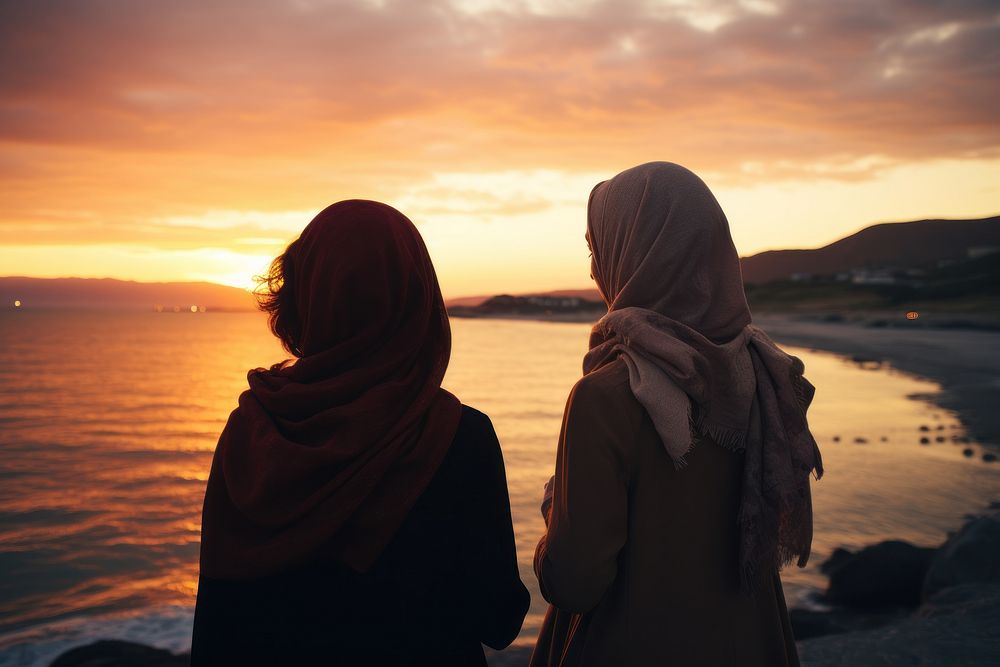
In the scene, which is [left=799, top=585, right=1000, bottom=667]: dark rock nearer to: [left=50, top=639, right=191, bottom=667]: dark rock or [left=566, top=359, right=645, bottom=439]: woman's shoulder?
[left=566, top=359, right=645, bottom=439]: woman's shoulder

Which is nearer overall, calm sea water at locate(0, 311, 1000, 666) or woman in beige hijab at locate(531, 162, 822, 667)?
woman in beige hijab at locate(531, 162, 822, 667)

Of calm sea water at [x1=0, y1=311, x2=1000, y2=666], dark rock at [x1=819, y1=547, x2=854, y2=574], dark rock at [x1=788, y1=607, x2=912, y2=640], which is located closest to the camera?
dark rock at [x1=788, y1=607, x2=912, y2=640]

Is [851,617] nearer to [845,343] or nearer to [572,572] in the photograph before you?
[572,572]

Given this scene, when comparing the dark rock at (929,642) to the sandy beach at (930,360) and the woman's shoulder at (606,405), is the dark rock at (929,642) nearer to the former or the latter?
the sandy beach at (930,360)

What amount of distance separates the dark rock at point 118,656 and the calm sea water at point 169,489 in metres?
0.31

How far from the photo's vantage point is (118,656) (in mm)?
5863

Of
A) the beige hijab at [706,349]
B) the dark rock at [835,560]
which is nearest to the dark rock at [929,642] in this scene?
the dark rock at [835,560]

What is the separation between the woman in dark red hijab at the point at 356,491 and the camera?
1.53 metres

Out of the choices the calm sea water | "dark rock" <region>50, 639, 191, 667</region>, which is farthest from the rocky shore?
"dark rock" <region>50, 639, 191, 667</region>

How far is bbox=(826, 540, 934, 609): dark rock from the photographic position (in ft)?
20.2

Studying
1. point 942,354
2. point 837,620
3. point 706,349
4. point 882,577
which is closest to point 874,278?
point 942,354

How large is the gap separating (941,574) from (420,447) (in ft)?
18.1

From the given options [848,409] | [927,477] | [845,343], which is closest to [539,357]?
[845,343]

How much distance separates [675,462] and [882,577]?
5689 mm
